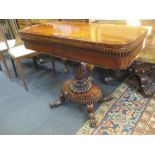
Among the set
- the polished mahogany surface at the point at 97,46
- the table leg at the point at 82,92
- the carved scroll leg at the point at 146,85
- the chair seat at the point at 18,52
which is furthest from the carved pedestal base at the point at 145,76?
the chair seat at the point at 18,52

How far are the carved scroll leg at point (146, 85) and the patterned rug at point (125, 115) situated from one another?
0.06m

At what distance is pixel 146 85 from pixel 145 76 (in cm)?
10

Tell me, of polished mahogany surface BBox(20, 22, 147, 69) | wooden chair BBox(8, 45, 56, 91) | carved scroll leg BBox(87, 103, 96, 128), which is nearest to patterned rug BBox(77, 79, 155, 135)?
carved scroll leg BBox(87, 103, 96, 128)

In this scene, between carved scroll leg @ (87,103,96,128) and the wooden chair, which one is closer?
carved scroll leg @ (87,103,96,128)

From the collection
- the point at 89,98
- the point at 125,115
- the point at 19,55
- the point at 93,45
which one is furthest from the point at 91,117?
the point at 19,55

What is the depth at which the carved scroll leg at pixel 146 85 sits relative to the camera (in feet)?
5.49

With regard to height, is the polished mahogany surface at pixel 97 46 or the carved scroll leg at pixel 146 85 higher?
the polished mahogany surface at pixel 97 46

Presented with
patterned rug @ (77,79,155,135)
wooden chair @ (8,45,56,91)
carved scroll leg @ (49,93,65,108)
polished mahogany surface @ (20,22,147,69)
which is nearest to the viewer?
polished mahogany surface @ (20,22,147,69)

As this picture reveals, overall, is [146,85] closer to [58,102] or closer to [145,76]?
[145,76]

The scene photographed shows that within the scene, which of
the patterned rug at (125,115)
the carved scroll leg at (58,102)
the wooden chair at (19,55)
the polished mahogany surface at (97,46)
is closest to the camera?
the polished mahogany surface at (97,46)

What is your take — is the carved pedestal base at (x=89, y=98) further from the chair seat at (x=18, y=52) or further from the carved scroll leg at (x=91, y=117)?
the chair seat at (x=18, y=52)

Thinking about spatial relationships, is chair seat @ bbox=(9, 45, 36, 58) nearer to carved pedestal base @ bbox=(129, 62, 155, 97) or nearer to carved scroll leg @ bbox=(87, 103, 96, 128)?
carved scroll leg @ bbox=(87, 103, 96, 128)

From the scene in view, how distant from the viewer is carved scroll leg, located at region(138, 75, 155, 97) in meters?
1.67

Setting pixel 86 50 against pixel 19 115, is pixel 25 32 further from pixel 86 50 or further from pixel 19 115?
pixel 19 115
